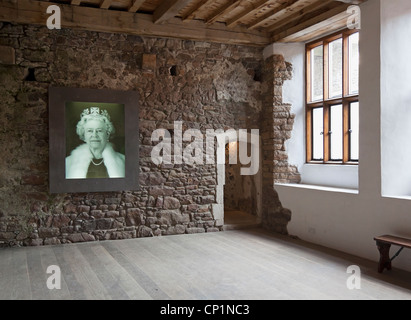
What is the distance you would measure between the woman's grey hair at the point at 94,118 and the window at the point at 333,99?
133 inches

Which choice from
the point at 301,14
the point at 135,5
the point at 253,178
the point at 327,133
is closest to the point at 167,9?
the point at 135,5

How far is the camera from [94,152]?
6.05 m

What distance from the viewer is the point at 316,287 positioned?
3.92 meters

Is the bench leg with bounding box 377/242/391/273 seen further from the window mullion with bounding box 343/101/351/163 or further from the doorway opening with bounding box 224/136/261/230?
the doorway opening with bounding box 224/136/261/230

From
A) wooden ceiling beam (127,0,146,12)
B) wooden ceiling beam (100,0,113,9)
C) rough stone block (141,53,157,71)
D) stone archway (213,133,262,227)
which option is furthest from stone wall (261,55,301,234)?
wooden ceiling beam (100,0,113,9)

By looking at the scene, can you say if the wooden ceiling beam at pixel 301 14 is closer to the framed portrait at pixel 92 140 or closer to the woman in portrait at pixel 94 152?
the framed portrait at pixel 92 140

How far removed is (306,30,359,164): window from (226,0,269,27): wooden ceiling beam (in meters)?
1.31

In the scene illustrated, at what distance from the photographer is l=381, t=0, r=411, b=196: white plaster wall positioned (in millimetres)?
4898

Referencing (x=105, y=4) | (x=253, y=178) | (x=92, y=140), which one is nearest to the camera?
(x=105, y=4)

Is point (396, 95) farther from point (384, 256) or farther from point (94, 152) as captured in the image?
point (94, 152)

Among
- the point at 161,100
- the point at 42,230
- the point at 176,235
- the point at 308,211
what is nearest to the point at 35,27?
the point at 161,100

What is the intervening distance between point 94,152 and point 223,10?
2.92 metres

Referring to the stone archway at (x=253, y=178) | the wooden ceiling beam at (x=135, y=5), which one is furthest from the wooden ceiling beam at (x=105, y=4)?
the stone archway at (x=253, y=178)

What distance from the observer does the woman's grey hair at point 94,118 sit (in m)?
5.99
